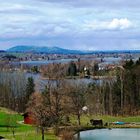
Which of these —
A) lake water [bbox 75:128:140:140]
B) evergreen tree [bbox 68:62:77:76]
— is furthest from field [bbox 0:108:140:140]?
evergreen tree [bbox 68:62:77:76]

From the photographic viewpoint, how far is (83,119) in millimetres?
62156

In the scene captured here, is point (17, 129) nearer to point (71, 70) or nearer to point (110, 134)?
point (110, 134)

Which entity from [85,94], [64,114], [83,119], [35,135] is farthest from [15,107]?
[35,135]

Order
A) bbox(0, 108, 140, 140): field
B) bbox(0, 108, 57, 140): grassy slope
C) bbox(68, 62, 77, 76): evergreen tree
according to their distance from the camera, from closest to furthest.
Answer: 1. bbox(0, 108, 57, 140): grassy slope
2. bbox(0, 108, 140, 140): field
3. bbox(68, 62, 77, 76): evergreen tree

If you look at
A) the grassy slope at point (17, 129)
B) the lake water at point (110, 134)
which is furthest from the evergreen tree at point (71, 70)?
the lake water at point (110, 134)

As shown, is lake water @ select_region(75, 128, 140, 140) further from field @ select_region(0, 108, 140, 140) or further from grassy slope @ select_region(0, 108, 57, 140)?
grassy slope @ select_region(0, 108, 57, 140)

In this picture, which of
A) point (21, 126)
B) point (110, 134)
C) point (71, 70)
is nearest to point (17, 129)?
point (21, 126)

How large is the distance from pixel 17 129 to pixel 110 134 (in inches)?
425

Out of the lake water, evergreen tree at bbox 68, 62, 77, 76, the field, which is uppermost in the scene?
evergreen tree at bbox 68, 62, 77, 76

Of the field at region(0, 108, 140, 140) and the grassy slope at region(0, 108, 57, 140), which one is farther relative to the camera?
the field at region(0, 108, 140, 140)

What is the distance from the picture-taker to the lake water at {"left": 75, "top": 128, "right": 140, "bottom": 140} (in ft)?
154

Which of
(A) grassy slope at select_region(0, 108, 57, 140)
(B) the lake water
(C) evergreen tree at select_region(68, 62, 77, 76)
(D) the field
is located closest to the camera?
(A) grassy slope at select_region(0, 108, 57, 140)

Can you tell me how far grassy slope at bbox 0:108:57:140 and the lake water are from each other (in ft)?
12.5

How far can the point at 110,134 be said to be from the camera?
50.1m
